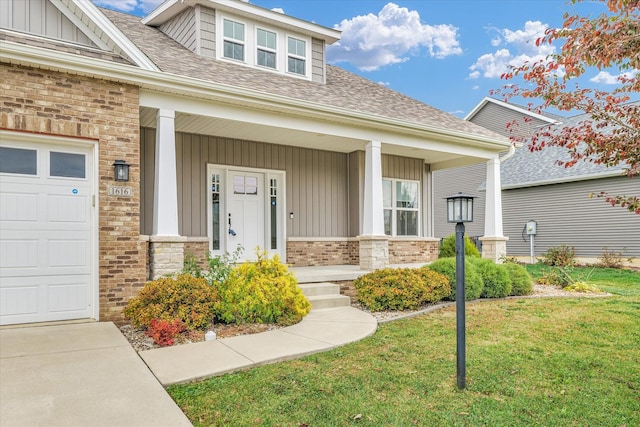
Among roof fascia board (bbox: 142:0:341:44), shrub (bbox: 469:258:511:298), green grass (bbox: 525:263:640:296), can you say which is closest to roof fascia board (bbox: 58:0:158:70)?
roof fascia board (bbox: 142:0:341:44)

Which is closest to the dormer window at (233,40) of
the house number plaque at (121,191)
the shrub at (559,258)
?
the house number plaque at (121,191)

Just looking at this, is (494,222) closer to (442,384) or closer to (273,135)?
(273,135)

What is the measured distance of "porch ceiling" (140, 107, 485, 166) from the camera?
795 cm

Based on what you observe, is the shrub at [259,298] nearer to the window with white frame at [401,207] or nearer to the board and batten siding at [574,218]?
the window with white frame at [401,207]

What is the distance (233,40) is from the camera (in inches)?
386

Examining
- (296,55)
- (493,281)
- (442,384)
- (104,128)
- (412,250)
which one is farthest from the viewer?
(412,250)

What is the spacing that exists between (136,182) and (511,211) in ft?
54.0

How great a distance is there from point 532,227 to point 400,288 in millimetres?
12655

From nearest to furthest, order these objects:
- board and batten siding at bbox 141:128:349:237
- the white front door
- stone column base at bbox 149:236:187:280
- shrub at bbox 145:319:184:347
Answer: shrub at bbox 145:319:184:347 → stone column base at bbox 149:236:187:280 → board and batten siding at bbox 141:128:349:237 → the white front door

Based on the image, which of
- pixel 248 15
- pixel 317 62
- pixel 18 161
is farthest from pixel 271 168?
pixel 18 161

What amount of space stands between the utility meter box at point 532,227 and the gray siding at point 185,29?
47.2 ft

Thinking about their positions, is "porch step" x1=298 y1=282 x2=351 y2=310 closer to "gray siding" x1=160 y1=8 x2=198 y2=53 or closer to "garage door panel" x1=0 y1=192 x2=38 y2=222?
"garage door panel" x1=0 y1=192 x2=38 y2=222

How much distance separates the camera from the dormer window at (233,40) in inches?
384

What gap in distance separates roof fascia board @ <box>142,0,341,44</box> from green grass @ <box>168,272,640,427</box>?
752cm
